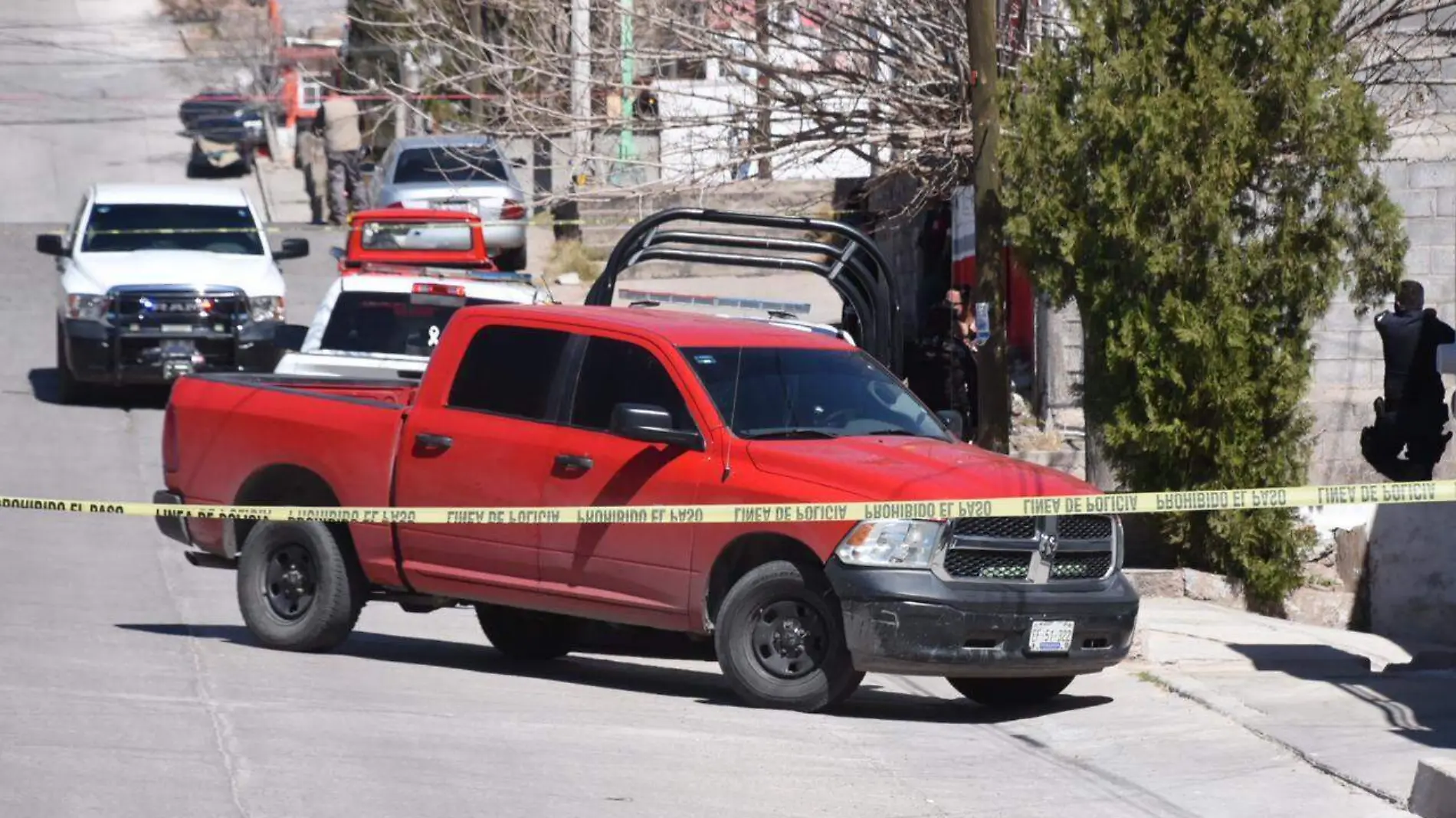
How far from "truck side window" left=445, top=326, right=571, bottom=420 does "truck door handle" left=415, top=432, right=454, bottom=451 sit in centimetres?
19

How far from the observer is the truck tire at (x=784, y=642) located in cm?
874

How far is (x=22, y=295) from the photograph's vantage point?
27422 mm

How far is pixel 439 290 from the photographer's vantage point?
15.8 metres

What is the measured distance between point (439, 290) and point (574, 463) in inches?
264

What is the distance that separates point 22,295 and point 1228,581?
20.0 meters

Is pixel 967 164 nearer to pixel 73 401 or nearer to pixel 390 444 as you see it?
pixel 390 444

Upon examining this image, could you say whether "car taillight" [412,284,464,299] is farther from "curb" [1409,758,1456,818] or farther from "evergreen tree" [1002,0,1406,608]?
"curb" [1409,758,1456,818]

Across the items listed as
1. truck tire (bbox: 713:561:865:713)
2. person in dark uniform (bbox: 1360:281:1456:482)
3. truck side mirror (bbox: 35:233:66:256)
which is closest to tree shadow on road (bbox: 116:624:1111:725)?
truck tire (bbox: 713:561:865:713)

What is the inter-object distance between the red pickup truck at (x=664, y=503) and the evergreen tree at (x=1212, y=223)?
3.02 meters

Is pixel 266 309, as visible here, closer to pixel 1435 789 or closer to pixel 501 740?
pixel 501 740

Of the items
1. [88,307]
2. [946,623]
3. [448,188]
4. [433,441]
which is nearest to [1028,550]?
[946,623]

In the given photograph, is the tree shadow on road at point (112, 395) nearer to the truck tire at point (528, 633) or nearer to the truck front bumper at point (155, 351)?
the truck front bumper at point (155, 351)

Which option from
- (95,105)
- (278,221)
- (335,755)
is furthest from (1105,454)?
(95,105)

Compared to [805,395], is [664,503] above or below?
below
